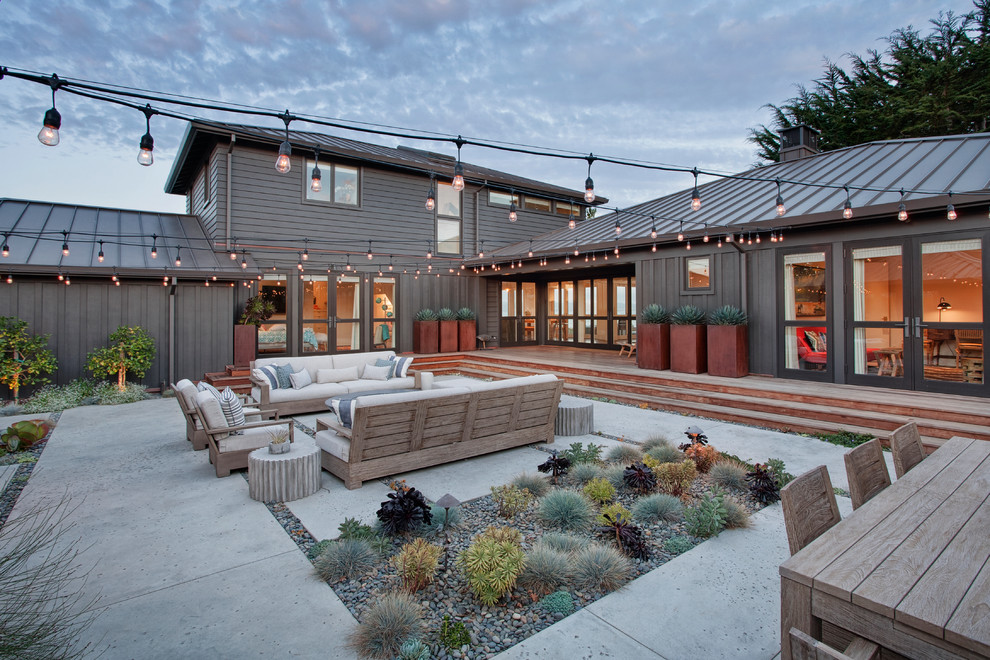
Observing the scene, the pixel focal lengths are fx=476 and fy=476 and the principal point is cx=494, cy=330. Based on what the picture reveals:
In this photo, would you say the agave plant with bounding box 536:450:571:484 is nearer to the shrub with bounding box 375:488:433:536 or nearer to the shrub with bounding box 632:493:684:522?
the shrub with bounding box 632:493:684:522

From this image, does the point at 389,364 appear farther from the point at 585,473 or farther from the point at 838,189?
the point at 838,189

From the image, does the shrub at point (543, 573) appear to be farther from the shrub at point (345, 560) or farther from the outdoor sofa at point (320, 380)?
the outdoor sofa at point (320, 380)

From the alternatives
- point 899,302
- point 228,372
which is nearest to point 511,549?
point 899,302

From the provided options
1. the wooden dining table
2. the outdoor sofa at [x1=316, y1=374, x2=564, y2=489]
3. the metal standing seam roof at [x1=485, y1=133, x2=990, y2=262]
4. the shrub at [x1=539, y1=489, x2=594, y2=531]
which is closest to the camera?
the wooden dining table

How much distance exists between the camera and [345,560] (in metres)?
2.96

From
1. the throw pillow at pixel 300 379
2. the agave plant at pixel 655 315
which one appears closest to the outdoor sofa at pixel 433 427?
the throw pillow at pixel 300 379

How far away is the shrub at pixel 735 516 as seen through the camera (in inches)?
138

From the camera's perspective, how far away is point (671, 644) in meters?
2.27

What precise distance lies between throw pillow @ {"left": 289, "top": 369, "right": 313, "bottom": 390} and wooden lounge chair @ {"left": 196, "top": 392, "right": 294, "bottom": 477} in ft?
8.89

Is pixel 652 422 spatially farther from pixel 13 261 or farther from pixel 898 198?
pixel 13 261

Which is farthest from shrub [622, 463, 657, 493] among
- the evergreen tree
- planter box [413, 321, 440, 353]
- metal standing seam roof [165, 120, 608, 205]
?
the evergreen tree

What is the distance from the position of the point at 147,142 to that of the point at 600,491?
4.16m

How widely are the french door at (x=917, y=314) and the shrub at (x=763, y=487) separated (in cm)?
422

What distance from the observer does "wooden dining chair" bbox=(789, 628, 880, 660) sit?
1.30 meters
